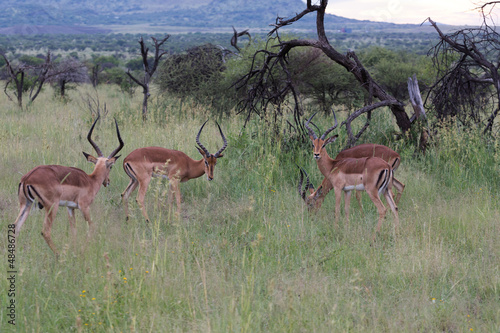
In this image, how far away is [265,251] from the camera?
188 inches

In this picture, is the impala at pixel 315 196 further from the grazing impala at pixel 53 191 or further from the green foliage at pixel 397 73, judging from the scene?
the green foliage at pixel 397 73

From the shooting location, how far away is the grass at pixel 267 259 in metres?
3.54

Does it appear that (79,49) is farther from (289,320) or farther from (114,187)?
(289,320)

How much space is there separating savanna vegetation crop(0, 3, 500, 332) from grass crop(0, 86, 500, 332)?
20 mm

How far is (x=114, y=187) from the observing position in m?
7.11

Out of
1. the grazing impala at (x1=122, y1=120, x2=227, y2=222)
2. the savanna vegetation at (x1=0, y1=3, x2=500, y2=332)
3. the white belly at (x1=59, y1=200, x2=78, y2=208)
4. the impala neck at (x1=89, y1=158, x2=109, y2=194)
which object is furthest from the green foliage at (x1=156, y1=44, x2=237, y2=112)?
the white belly at (x1=59, y1=200, x2=78, y2=208)

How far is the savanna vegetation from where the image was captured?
3.56 meters

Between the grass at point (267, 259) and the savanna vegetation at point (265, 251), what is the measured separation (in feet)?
0.07

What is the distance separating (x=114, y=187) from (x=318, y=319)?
434 cm

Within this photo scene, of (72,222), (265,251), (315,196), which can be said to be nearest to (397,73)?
(315,196)

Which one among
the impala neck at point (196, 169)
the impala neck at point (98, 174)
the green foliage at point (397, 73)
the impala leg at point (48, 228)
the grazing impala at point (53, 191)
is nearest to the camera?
the grazing impala at point (53, 191)

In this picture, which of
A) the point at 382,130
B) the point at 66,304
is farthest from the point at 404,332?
the point at 382,130

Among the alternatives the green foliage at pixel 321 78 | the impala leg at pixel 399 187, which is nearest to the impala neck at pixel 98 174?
the impala leg at pixel 399 187

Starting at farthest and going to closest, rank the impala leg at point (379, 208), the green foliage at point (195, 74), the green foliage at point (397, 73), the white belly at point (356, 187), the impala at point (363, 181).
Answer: the green foliage at point (397, 73) → the green foliage at point (195, 74) → the white belly at point (356, 187) → the impala at point (363, 181) → the impala leg at point (379, 208)
